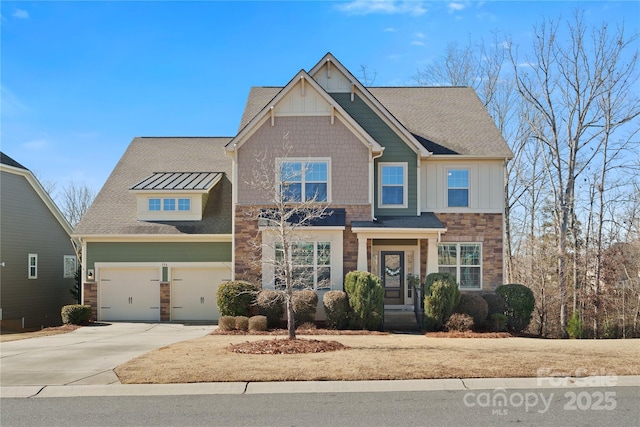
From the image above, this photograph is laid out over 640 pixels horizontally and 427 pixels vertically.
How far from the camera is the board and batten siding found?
2219cm

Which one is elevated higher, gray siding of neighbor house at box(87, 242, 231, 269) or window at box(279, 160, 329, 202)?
window at box(279, 160, 329, 202)

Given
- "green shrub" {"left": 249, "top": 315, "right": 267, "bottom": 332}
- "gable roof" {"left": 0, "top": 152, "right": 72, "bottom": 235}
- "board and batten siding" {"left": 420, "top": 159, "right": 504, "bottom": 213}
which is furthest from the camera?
"gable roof" {"left": 0, "top": 152, "right": 72, "bottom": 235}

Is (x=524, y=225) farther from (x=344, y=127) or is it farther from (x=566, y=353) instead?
(x=566, y=353)

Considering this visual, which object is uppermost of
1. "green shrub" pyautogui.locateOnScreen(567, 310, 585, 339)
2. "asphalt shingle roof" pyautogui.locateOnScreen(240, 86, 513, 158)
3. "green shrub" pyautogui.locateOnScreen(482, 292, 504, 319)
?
"asphalt shingle roof" pyautogui.locateOnScreen(240, 86, 513, 158)

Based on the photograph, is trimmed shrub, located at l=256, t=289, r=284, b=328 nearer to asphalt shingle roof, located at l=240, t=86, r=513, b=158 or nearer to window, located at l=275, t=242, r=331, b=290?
window, located at l=275, t=242, r=331, b=290

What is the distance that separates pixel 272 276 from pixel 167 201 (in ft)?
21.0

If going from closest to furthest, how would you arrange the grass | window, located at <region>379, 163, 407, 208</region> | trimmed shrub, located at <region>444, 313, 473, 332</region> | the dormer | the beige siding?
the grass
trimmed shrub, located at <region>444, 313, 473, 332</region>
the beige siding
window, located at <region>379, 163, 407, 208</region>
the dormer

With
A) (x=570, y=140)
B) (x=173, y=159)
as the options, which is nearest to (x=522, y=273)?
(x=570, y=140)

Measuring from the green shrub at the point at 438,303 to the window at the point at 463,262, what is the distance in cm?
283

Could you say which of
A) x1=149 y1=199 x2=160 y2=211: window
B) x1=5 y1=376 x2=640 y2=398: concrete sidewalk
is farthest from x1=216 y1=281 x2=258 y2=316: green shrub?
x1=5 y1=376 x2=640 y2=398: concrete sidewalk

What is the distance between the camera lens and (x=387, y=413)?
8352 millimetres

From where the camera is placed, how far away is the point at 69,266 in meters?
31.4

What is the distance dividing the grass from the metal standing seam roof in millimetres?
10726

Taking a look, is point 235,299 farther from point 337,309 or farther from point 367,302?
point 367,302
